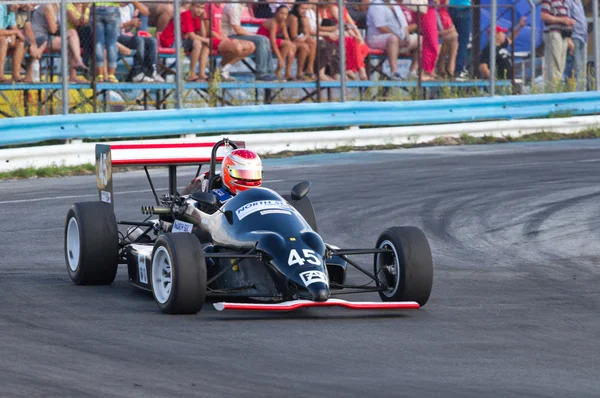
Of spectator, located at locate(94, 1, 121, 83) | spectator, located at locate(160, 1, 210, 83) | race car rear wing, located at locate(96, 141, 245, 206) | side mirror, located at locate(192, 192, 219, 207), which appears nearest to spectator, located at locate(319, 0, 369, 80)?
spectator, located at locate(160, 1, 210, 83)

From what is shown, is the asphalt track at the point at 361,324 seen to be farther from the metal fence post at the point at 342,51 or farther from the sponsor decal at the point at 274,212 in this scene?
the metal fence post at the point at 342,51

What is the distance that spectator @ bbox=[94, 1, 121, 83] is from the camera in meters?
17.3

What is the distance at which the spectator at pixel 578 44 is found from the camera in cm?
2228

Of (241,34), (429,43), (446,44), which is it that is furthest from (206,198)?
(446,44)

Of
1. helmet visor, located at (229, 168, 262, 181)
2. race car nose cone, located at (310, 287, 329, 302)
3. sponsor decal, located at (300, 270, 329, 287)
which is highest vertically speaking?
helmet visor, located at (229, 168, 262, 181)

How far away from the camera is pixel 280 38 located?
19109mm

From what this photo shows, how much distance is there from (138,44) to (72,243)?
8.42 meters

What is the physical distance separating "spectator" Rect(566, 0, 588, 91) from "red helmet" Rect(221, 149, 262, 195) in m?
13.9

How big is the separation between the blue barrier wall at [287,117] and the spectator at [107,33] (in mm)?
783

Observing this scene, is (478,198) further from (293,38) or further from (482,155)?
(293,38)

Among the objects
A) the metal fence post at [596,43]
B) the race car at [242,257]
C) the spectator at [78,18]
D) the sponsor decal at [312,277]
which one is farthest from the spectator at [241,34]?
the sponsor decal at [312,277]

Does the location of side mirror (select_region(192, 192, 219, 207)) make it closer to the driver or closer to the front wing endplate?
the driver

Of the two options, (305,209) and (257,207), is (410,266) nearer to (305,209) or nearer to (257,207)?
(257,207)

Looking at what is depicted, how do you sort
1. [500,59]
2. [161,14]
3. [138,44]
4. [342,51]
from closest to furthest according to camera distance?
[138,44] < [161,14] < [342,51] < [500,59]
